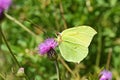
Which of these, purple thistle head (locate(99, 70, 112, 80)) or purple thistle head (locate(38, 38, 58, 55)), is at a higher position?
purple thistle head (locate(38, 38, 58, 55))

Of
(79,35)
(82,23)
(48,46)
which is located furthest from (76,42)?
(82,23)

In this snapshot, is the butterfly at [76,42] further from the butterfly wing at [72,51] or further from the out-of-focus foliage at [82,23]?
the out-of-focus foliage at [82,23]

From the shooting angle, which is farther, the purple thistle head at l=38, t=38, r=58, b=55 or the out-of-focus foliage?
the out-of-focus foliage

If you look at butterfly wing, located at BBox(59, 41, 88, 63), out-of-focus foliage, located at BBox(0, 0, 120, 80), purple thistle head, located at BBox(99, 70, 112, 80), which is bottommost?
out-of-focus foliage, located at BBox(0, 0, 120, 80)

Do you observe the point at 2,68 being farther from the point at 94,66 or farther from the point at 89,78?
the point at 89,78

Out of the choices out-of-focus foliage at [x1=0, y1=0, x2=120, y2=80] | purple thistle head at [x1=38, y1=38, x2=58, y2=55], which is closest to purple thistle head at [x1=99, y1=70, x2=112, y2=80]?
purple thistle head at [x1=38, y1=38, x2=58, y2=55]

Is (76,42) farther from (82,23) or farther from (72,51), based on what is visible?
(82,23)

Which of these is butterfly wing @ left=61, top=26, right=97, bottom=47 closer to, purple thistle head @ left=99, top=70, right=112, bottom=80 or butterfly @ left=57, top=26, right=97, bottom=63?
butterfly @ left=57, top=26, right=97, bottom=63

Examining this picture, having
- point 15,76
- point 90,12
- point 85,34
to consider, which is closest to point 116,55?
point 90,12

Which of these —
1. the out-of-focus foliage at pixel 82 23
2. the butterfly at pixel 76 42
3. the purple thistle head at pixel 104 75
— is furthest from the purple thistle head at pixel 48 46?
the out-of-focus foliage at pixel 82 23
